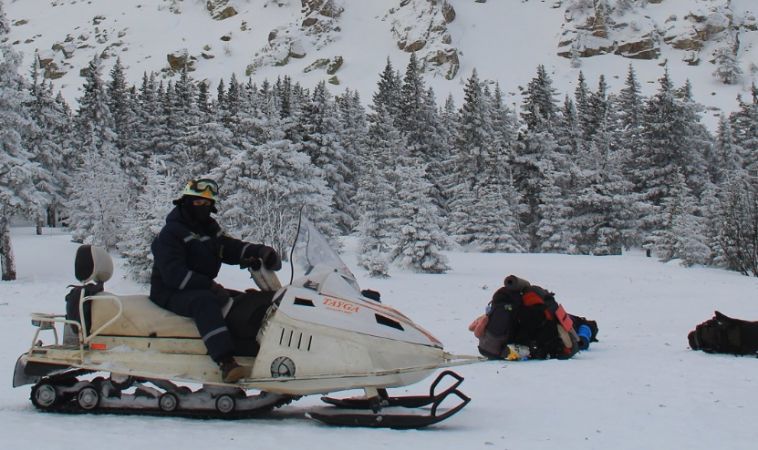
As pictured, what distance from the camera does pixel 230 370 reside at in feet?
16.8

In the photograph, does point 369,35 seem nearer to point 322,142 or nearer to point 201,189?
point 322,142

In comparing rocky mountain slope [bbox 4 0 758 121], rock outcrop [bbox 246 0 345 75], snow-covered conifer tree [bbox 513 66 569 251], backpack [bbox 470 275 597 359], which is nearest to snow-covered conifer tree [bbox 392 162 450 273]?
backpack [bbox 470 275 597 359]

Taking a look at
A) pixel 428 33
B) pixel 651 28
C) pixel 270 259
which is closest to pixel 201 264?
pixel 270 259

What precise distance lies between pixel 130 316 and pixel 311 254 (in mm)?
1637

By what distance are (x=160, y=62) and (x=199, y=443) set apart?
11989 cm

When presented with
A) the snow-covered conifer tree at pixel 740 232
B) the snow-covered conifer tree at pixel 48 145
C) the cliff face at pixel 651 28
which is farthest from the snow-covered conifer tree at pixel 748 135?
the snow-covered conifer tree at pixel 48 145

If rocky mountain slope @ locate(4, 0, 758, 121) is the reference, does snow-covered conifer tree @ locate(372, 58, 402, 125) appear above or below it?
below

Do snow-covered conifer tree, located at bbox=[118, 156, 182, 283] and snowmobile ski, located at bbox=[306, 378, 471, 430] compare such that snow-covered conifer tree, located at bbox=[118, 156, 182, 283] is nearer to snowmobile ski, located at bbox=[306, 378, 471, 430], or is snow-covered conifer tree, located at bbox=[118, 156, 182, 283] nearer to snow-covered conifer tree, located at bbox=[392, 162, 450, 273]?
snow-covered conifer tree, located at bbox=[392, 162, 450, 273]

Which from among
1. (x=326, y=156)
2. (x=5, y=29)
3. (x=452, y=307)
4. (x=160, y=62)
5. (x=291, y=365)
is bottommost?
(x=452, y=307)

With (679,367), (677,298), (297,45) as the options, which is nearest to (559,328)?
(679,367)

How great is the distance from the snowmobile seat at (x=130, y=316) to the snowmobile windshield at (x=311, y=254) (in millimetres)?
1046

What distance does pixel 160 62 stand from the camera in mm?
114438

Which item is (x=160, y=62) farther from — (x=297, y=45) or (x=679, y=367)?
(x=679, y=367)

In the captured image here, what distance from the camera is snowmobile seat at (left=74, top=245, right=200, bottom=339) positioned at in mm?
5465
